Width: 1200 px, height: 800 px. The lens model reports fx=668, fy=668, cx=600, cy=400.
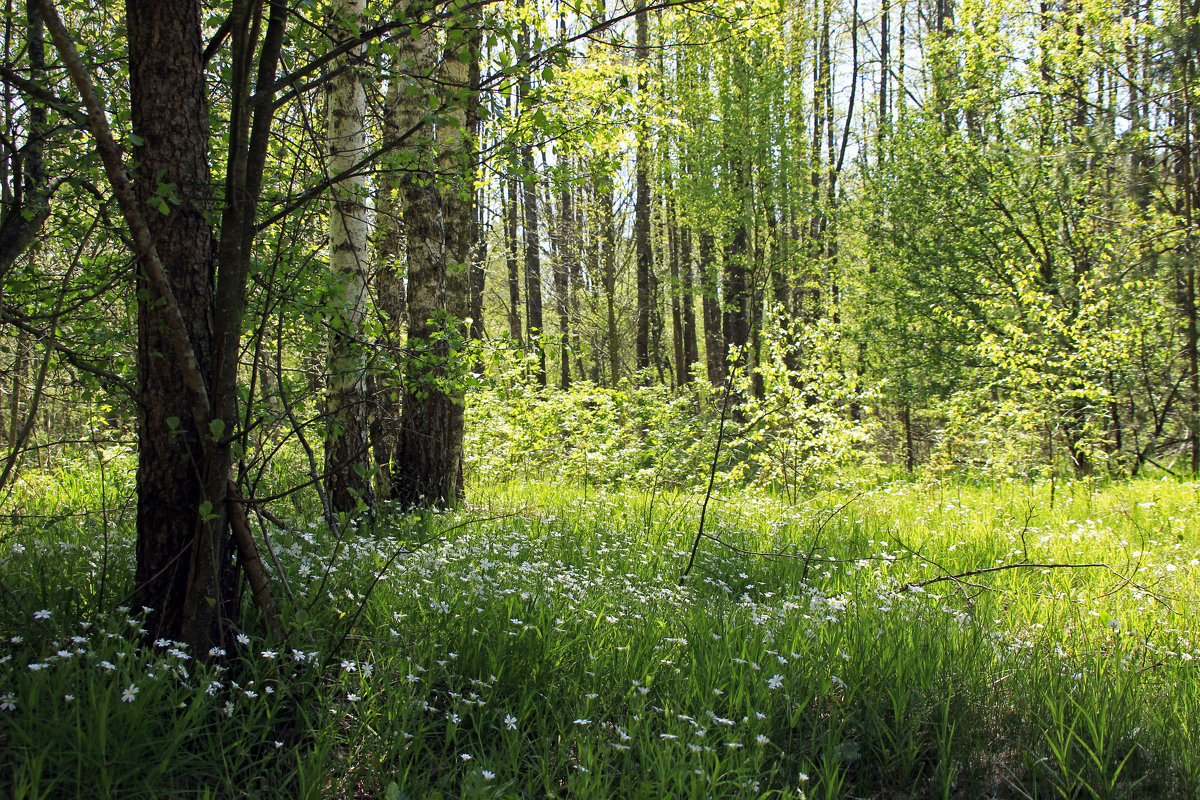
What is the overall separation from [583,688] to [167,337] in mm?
2137

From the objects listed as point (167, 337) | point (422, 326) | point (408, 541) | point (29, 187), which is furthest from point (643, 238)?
point (167, 337)

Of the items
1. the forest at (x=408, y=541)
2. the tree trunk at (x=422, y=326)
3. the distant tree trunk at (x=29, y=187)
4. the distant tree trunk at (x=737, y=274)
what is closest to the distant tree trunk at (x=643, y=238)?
the distant tree trunk at (x=737, y=274)

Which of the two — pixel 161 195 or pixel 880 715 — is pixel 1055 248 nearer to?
pixel 880 715

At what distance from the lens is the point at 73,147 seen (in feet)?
8.80

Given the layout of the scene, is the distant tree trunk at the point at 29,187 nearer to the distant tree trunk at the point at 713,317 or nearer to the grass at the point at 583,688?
the grass at the point at 583,688

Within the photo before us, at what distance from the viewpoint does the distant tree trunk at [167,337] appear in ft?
8.51

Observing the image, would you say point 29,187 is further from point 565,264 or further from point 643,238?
point 565,264

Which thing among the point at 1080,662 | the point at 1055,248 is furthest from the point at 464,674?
the point at 1055,248

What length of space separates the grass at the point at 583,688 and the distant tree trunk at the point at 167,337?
0.23 metres

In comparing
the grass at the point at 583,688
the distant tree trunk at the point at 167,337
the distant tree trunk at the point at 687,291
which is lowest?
the grass at the point at 583,688

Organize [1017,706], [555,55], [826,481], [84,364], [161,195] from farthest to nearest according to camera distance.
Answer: [826,481] < [555,55] < [1017,706] < [84,364] < [161,195]

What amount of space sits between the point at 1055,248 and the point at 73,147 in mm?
15835

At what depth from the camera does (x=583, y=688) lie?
271cm

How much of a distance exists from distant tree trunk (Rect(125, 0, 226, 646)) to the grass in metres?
0.23
